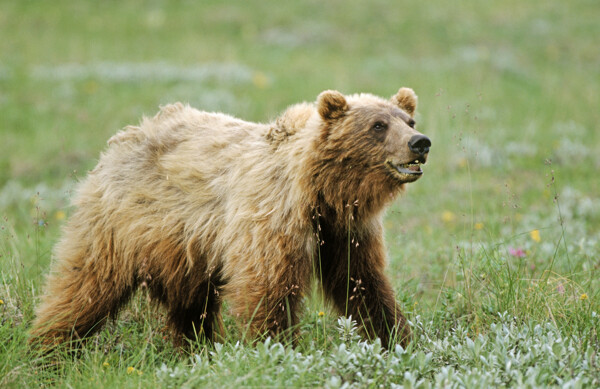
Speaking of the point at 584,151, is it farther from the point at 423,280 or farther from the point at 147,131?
the point at 147,131

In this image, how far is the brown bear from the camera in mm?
4188

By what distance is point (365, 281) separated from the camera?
4438 millimetres

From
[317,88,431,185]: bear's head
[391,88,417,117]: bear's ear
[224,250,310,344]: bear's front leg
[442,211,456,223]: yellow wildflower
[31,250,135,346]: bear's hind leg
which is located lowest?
[31,250,135,346]: bear's hind leg

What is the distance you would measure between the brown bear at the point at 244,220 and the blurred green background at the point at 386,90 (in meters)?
0.61

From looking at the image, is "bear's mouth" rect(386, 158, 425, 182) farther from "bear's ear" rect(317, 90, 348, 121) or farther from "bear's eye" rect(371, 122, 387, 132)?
"bear's ear" rect(317, 90, 348, 121)

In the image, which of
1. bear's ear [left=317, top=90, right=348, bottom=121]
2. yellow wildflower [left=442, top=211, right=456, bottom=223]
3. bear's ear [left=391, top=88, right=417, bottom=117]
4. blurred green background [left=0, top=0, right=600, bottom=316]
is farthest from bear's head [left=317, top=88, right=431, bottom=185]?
yellow wildflower [left=442, top=211, right=456, bottom=223]

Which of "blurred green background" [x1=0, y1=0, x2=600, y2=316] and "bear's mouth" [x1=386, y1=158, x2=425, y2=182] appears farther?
"blurred green background" [x1=0, y1=0, x2=600, y2=316]

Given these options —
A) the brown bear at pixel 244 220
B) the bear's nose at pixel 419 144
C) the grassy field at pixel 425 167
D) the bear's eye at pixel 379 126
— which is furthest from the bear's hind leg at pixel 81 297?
the bear's nose at pixel 419 144

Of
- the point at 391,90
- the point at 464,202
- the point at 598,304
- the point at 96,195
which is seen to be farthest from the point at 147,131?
the point at 391,90

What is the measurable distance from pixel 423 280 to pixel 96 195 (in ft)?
9.47

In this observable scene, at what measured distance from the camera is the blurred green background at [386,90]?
6.83 metres

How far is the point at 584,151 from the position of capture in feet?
35.1

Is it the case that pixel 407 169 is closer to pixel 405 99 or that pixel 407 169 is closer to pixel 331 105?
pixel 331 105

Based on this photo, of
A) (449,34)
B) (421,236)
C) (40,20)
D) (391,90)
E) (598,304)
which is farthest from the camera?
(449,34)
